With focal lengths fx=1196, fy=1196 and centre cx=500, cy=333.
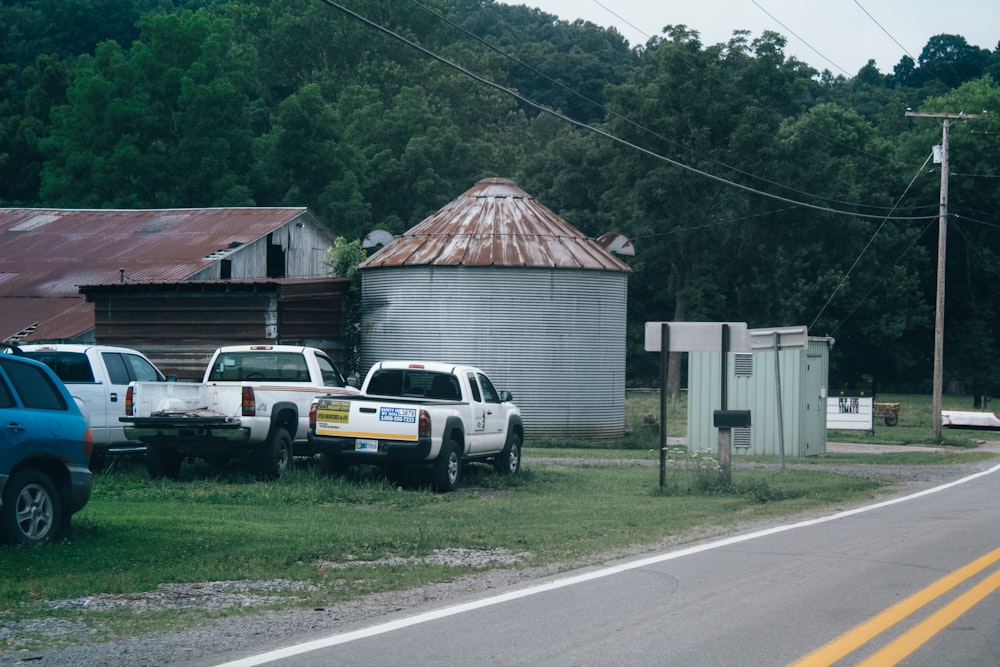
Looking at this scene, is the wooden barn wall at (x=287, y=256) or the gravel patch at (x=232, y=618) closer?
the gravel patch at (x=232, y=618)

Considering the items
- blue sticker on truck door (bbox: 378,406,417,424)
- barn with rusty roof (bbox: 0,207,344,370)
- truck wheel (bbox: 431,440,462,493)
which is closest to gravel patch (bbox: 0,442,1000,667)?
blue sticker on truck door (bbox: 378,406,417,424)

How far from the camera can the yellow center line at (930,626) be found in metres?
7.78

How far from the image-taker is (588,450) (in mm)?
30406

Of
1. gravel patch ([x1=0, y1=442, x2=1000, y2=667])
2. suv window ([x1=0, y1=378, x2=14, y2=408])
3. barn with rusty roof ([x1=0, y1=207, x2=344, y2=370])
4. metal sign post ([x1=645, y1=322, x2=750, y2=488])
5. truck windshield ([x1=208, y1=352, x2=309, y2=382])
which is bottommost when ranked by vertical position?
gravel patch ([x1=0, y1=442, x2=1000, y2=667])

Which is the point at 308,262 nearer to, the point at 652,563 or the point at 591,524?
the point at 591,524

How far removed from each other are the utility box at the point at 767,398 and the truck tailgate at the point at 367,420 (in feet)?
40.1

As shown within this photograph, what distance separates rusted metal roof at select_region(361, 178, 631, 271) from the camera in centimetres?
3288

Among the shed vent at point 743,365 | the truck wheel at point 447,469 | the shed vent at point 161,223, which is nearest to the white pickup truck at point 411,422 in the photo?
the truck wheel at point 447,469

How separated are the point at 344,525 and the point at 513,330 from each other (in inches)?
740

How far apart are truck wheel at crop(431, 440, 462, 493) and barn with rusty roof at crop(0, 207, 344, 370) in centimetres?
1213

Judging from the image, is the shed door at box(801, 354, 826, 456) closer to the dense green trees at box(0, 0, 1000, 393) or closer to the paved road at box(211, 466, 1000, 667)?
the paved road at box(211, 466, 1000, 667)

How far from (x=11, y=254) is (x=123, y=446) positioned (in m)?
23.7

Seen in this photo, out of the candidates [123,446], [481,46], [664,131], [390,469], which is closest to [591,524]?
[390,469]

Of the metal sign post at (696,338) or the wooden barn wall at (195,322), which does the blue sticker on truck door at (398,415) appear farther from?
the wooden barn wall at (195,322)
